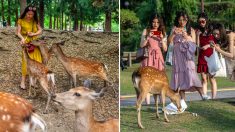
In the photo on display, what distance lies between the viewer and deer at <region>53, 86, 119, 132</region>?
192cm

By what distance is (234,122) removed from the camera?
2.72m

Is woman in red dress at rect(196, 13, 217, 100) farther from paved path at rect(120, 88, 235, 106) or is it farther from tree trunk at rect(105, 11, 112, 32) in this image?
tree trunk at rect(105, 11, 112, 32)

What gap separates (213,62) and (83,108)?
121 centimetres

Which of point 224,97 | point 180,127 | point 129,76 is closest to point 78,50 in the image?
point 129,76

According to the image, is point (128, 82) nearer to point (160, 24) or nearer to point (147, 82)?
point (147, 82)

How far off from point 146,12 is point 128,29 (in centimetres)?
23

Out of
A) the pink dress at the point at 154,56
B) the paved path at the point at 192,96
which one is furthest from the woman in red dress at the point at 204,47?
the pink dress at the point at 154,56

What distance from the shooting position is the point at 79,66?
2.11 meters

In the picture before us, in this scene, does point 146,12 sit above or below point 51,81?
above

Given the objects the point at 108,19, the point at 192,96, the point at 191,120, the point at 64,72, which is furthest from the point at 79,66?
the point at 192,96

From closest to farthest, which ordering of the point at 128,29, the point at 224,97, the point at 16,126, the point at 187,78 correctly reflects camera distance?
1. the point at 16,126
2. the point at 128,29
3. the point at 187,78
4. the point at 224,97

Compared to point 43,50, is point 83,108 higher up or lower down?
lower down

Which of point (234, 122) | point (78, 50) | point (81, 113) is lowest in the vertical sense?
point (234, 122)

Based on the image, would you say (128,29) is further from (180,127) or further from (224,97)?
(224,97)
